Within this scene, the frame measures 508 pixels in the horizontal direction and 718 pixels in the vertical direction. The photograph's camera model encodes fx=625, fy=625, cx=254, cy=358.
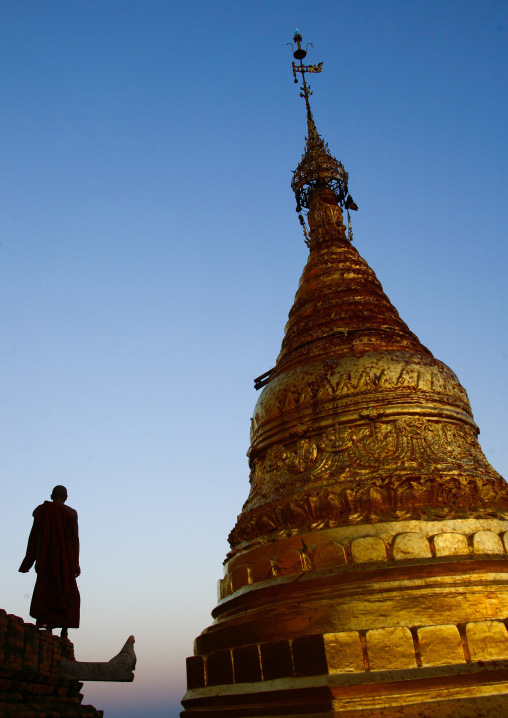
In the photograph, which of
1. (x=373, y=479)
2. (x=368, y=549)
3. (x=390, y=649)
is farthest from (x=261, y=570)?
(x=390, y=649)

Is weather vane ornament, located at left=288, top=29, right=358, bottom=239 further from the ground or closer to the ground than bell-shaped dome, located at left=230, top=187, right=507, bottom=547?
further from the ground

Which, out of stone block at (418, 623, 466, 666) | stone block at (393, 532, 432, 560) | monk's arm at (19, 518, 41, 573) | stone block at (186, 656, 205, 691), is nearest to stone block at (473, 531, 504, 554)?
stone block at (393, 532, 432, 560)

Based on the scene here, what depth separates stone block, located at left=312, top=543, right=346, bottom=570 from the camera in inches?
231

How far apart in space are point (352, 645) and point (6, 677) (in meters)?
2.62

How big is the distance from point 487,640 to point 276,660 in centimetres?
175

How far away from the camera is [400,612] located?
5.31m

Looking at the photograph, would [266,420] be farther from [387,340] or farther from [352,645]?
[352,645]

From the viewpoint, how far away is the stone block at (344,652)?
4984mm

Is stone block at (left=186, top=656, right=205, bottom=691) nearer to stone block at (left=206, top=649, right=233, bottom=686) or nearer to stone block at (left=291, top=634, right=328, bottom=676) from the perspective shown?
stone block at (left=206, top=649, right=233, bottom=686)

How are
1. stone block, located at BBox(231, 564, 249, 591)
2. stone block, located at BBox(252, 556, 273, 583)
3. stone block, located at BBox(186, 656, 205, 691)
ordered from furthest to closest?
stone block, located at BBox(231, 564, 249, 591) < stone block, located at BBox(252, 556, 273, 583) < stone block, located at BBox(186, 656, 205, 691)

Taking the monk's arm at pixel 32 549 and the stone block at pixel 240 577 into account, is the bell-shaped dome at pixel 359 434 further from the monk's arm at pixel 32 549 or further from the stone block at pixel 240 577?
the monk's arm at pixel 32 549

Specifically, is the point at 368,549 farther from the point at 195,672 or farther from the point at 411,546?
the point at 195,672

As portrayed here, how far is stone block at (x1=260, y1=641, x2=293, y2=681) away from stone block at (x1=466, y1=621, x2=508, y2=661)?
1480 mm

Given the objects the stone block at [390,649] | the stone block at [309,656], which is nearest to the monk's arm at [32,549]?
the stone block at [309,656]
